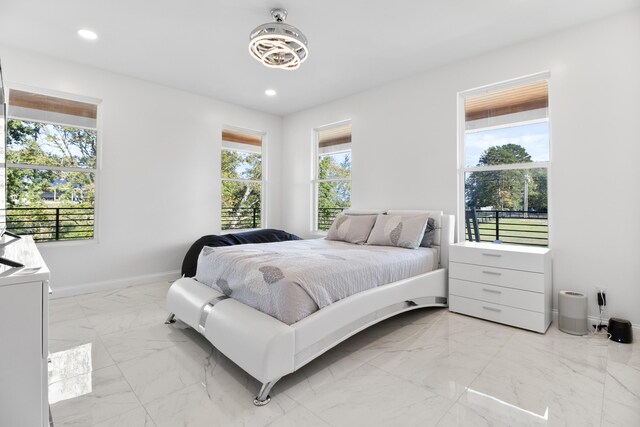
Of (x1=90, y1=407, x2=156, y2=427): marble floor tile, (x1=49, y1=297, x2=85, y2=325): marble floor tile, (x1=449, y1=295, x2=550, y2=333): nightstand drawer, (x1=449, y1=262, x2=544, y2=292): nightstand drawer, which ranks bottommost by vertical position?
(x1=90, y1=407, x2=156, y2=427): marble floor tile

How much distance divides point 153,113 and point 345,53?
258 centimetres

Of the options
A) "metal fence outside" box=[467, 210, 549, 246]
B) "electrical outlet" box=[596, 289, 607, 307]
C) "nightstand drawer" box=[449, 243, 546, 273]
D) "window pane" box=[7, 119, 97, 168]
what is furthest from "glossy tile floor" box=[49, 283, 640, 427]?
"window pane" box=[7, 119, 97, 168]

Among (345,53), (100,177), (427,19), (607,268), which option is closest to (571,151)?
(607,268)

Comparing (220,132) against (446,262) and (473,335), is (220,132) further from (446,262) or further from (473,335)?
(473,335)

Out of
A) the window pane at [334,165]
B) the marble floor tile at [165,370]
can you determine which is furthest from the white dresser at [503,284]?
the marble floor tile at [165,370]

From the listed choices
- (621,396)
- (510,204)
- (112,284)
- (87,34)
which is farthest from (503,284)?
(87,34)

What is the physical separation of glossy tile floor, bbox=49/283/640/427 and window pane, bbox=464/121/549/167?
5.45 feet

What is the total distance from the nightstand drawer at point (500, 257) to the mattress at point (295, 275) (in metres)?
0.46

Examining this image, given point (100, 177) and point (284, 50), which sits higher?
point (284, 50)

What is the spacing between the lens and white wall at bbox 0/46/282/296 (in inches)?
133

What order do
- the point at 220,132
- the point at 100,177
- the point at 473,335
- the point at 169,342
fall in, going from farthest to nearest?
the point at 220,132, the point at 100,177, the point at 473,335, the point at 169,342

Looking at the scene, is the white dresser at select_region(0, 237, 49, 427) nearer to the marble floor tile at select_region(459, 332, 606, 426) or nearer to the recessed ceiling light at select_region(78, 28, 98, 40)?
the marble floor tile at select_region(459, 332, 606, 426)

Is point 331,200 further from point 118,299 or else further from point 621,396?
point 621,396

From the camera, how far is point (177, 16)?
261 centimetres
